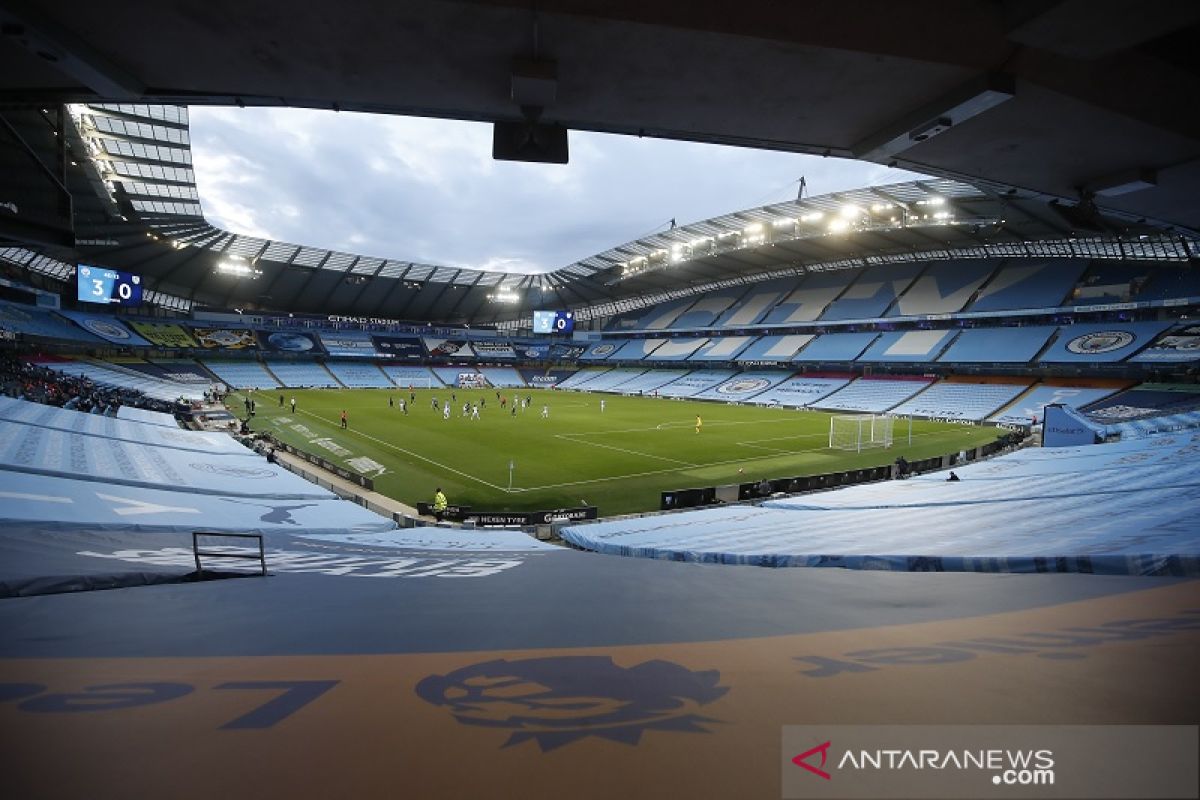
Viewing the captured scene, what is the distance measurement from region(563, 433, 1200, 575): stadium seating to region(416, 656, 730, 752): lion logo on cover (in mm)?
3703

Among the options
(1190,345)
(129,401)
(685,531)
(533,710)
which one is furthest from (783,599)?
(1190,345)

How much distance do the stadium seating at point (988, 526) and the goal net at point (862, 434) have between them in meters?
15.9

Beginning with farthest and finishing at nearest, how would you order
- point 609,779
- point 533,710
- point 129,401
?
point 129,401 → point 533,710 → point 609,779

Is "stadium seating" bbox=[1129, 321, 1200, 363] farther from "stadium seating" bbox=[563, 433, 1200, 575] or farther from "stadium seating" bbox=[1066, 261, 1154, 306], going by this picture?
"stadium seating" bbox=[563, 433, 1200, 575]

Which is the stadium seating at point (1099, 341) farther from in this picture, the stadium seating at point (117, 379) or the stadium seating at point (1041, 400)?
the stadium seating at point (117, 379)

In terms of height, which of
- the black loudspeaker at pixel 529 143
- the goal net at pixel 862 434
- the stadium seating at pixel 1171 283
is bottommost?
the goal net at pixel 862 434

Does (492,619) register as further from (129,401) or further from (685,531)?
(129,401)

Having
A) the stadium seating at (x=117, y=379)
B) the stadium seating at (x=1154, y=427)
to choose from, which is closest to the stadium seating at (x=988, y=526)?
the stadium seating at (x=1154, y=427)

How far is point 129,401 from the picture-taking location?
34000 millimetres

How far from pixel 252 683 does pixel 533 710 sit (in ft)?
4.82

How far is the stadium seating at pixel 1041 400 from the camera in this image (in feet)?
136

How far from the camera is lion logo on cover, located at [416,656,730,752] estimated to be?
6.65 feet
